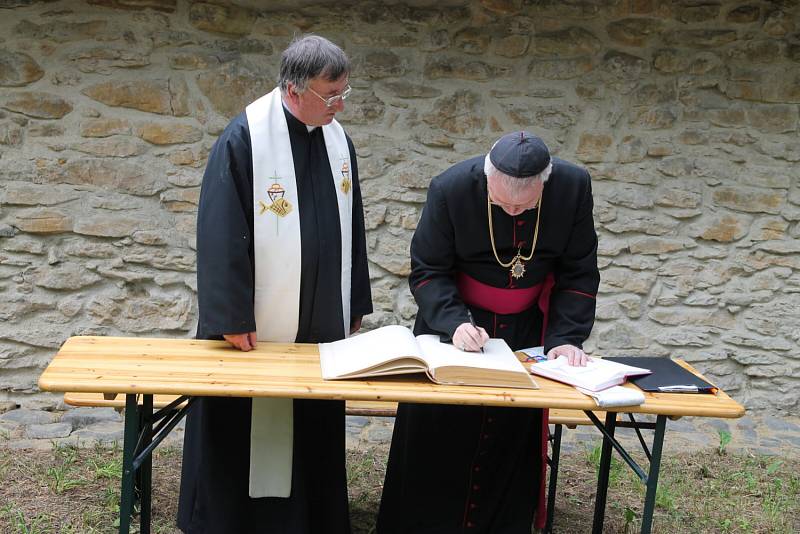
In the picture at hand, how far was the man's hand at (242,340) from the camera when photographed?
2.93 metres

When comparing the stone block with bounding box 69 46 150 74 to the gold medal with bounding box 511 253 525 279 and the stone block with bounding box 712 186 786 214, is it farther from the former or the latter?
the stone block with bounding box 712 186 786 214

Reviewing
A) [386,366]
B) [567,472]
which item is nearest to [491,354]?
[386,366]

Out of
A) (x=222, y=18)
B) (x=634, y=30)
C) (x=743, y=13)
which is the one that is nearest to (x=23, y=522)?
(x=222, y=18)

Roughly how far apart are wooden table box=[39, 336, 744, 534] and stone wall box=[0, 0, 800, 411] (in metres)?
1.97

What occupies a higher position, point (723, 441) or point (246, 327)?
point (246, 327)

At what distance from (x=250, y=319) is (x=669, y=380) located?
140cm

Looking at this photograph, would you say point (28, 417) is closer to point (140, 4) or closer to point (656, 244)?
point (140, 4)

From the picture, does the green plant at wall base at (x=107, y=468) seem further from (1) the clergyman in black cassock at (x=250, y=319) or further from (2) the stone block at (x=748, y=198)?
(2) the stone block at (x=748, y=198)

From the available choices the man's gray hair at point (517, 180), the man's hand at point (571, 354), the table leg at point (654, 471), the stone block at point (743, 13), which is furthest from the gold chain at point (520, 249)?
the stone block at point (743, 13)

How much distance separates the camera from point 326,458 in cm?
321

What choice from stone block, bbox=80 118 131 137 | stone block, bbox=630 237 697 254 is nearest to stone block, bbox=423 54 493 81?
stone block, bbox=630 237 697 254

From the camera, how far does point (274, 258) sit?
9.99ft

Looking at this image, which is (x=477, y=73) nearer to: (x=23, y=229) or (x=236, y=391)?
(x=23, y=229)

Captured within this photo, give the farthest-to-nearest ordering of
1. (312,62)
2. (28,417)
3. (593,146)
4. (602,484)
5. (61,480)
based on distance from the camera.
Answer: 1. (593,146)
2. (28,417)
3. (61,480)
4. (602,484)
5. (312,62)
